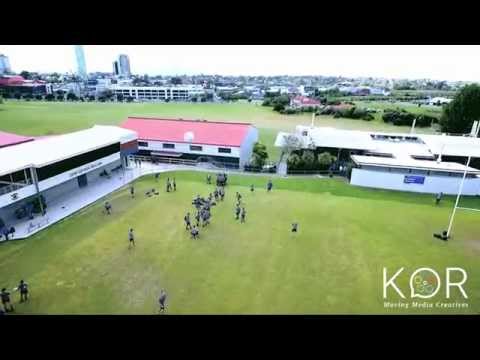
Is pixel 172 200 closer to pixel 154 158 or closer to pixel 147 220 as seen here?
pixel 147 220

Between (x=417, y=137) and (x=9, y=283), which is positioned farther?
(x=417, y=137)

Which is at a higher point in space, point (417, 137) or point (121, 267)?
point (417, 137)

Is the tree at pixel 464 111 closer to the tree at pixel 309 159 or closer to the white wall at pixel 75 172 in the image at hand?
the tree at pixel 309 159

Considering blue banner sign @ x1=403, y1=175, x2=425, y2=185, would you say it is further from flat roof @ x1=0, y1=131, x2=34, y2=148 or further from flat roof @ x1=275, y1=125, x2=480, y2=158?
flat roof @ x1=0, y1=131, x2=34, y2=148

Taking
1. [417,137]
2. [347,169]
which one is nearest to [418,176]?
[347,169]

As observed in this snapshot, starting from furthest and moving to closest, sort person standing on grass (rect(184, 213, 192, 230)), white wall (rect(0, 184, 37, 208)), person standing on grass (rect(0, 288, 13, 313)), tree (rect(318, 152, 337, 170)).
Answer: tree (rect(318, 152, 337, 170))
person standing on grass (rect(184, 213, 192, 230))
white wall (rect(0, 184, 37, 208))
person standing on grass (rect(0, 288, 13, 313))

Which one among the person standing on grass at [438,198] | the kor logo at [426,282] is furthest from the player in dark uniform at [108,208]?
the person standing on grass at [438,198]

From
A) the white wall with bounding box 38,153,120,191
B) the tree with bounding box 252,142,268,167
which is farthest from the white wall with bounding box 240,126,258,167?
the white wall with bounding box 38,153,120,191

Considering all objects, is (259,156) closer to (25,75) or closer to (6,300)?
(6,300)

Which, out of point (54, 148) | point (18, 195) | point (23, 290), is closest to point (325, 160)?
point (54, 148)
